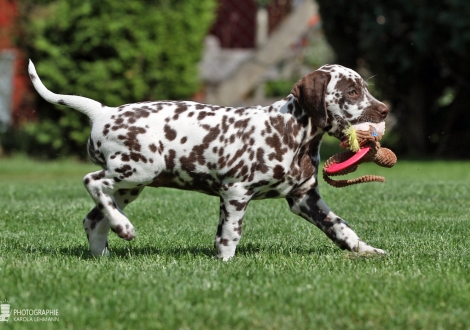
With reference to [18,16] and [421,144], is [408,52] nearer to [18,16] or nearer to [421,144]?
[421,144]

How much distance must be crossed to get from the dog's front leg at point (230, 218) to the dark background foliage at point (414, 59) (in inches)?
337

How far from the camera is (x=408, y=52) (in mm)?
14398

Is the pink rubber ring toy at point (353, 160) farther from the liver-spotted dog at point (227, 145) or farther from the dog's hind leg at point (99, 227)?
the dog's hind leg at point (99, 227)

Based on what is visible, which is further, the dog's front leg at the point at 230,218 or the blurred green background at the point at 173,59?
the blurred green background at the point at 173,59

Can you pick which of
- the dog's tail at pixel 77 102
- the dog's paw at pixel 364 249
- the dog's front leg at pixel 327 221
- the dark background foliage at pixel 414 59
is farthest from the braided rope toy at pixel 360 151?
the dark background foliage at pixel 414 59

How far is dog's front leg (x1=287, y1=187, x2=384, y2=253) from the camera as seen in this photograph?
588cm

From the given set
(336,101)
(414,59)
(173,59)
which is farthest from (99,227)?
(173,59)

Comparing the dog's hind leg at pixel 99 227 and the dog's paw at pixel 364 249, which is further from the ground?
the dog's paw at pixel 364 249

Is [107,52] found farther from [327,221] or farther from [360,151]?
[360,151]

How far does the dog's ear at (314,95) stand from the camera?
5.55 m

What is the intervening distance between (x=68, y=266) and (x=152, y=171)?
859mm

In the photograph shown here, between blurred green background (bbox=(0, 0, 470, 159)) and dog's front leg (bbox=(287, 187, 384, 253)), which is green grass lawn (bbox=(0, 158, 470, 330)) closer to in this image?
dog's front leg (bbox=(287, 187, 384, 253))

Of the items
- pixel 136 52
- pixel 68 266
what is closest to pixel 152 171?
pixel 68 266

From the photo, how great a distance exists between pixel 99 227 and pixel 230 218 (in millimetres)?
1007
